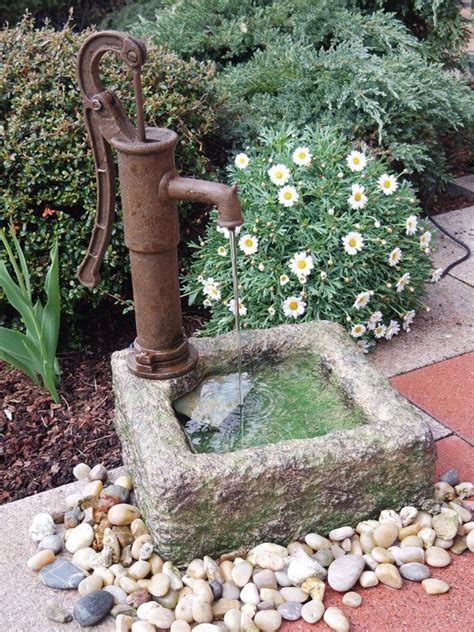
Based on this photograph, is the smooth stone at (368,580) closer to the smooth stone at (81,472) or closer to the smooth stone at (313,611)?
the smooth stone at (313,611)

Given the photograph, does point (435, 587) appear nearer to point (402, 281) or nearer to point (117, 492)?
point (117, 492)

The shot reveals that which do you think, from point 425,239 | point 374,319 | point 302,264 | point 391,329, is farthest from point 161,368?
point 425,239

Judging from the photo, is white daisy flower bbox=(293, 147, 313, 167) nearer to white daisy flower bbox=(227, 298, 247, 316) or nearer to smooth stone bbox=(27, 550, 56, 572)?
white daisy flower bbox=(227, 298, 247, 316)

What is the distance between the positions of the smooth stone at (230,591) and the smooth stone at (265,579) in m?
0.05

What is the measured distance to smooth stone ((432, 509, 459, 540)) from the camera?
6.56 feet

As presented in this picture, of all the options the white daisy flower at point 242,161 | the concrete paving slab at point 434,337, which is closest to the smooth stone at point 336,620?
the concrete paving slab at point 434,337

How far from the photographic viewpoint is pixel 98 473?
90.0 inches

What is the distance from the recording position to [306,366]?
2.42 meters

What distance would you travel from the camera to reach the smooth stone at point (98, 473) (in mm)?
2285

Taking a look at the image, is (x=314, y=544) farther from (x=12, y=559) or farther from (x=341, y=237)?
(x=341, y=237)

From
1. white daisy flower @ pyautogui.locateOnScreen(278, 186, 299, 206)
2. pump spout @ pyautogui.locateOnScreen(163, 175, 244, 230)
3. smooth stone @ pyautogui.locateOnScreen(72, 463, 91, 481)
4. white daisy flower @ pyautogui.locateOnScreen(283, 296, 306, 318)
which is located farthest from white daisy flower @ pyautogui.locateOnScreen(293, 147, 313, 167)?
smooth stone @ pyautogui.locateOnScreen(72, 463, 91, 481)

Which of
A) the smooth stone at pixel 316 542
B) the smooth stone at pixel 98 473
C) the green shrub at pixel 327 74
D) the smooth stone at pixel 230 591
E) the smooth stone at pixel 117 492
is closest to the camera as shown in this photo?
the smooth stone at pixel 230 591

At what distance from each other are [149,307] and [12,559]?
2.59 feet

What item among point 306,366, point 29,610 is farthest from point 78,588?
point 306,366
